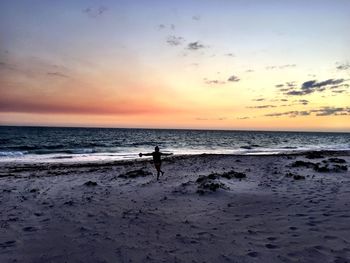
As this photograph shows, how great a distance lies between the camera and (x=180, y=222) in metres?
9.43

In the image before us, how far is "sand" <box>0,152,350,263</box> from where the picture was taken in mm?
7066

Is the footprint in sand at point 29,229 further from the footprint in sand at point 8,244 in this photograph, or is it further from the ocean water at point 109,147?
the ocean water at point 109,147

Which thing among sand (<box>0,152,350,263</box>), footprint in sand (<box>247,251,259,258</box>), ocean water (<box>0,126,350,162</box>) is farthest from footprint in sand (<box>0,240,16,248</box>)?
ocean water (<box>0,126,350,162</box>)

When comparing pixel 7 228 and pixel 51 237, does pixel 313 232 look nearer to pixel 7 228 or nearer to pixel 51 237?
pixel 51 237

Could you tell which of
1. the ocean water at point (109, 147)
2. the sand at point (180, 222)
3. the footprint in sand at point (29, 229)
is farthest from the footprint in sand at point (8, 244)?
the ocean water at point (109, 147)

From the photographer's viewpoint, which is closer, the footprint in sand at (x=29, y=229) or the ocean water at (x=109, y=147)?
the footprint in sand at (x=29, y=229)

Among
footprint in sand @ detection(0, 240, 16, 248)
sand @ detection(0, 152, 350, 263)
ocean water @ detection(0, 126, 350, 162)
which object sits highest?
sand @ detection(0, 152, 350, 263)

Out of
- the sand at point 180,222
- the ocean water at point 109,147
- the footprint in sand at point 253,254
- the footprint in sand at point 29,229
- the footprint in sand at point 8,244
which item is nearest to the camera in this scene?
the footprint in sand at point 253,254

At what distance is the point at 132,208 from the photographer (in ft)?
37.0

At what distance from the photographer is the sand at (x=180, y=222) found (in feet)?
23.2

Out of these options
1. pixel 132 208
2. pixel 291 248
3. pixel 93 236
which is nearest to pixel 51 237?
pixel 93 236

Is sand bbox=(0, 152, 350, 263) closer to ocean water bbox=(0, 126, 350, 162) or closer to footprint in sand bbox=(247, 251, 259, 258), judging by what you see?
footprint in sand bbox=(247, 251, 259, 258)

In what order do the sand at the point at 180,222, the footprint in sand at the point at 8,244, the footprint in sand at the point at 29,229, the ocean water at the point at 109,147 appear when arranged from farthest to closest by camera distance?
the ocean water at the point at 109,147 → the footprint in sand at the point at 29,229 → the footprint in sand at the point at 8,244 → the sand at the point at 180,222

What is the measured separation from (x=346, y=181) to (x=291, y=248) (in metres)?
9.59
